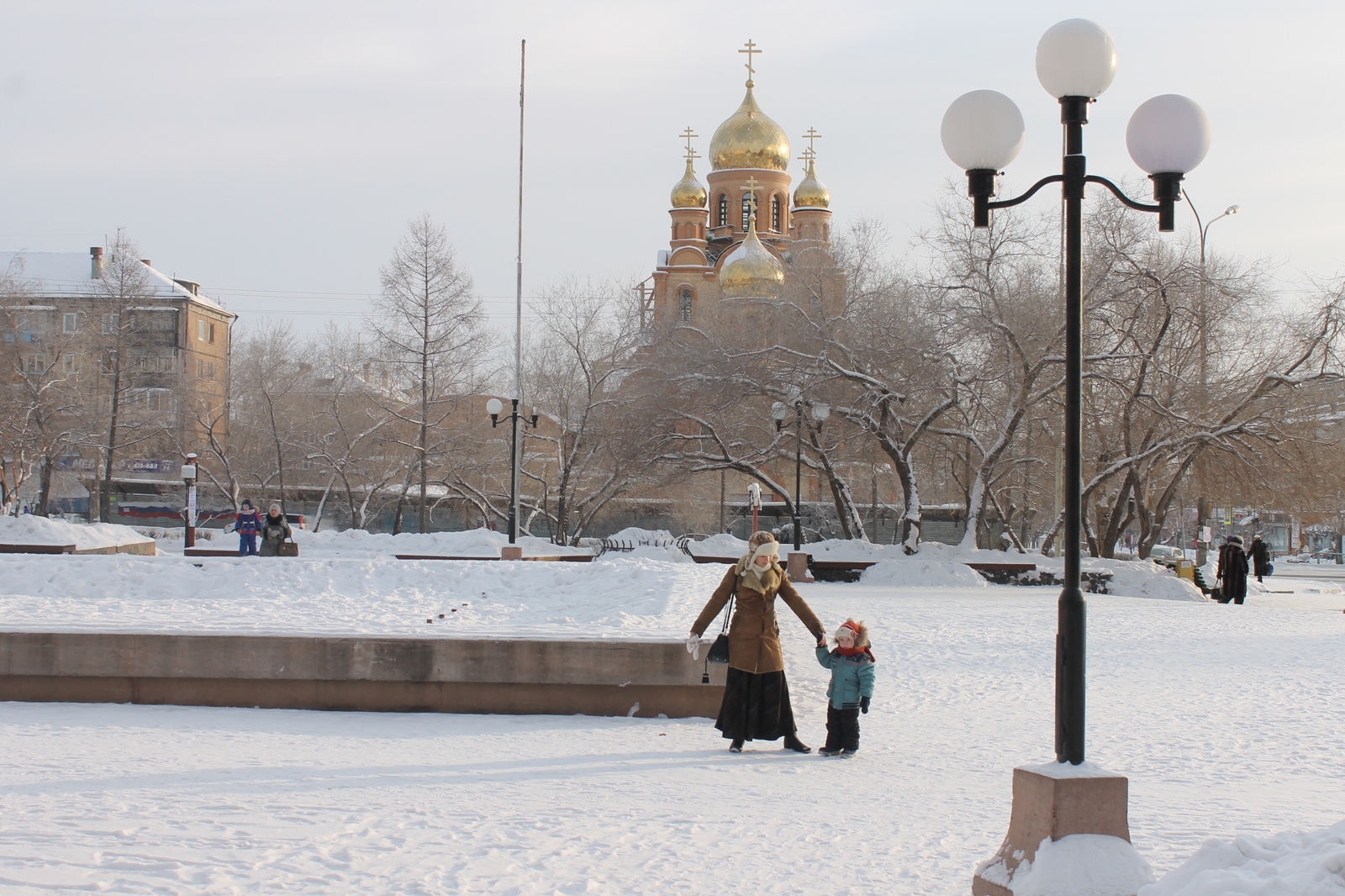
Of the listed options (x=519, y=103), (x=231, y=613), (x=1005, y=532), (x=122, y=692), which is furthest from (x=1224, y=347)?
(x=122, y=692)

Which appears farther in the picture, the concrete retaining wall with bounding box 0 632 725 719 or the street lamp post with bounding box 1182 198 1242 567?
the street lamp post with bounding box 1182 198 1242 567

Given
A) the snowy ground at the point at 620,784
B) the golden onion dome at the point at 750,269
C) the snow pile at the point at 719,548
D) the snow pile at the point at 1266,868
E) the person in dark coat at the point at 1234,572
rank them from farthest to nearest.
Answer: the golden onion dome at the point at 750,269 → the snow pile at the point at 719,548 → the person in dark coat at the point at 1234,572 → the snowy ground at the point at 620,784 → the snow pile at the point at 1266,868

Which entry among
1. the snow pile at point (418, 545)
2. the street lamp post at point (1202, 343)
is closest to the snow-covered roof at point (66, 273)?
the snow pile at point (418, 545)

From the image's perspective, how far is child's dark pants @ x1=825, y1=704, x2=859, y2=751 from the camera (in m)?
8.25

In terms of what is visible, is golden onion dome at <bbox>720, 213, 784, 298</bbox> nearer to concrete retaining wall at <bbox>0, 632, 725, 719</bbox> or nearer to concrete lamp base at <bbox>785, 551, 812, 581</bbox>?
concrete lamp base at <bbox>785, 551, 812, 581</bbox>

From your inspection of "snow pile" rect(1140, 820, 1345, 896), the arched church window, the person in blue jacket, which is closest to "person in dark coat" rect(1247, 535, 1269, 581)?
the person in blue jacket

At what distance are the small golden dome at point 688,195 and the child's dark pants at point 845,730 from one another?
62.5 metres

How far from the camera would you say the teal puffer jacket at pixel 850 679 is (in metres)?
8.23

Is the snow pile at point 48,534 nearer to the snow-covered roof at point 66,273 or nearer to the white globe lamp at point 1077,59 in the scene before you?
the white globe lamp at point 1077,59

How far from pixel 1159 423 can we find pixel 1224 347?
8.23 ft

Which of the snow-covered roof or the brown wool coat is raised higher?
the snow-covered roof

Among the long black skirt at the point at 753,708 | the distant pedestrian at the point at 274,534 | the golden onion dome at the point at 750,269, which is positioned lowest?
the long black skirt at the point at 753,708

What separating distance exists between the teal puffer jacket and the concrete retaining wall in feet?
4.61

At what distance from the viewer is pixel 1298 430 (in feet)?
86.1
